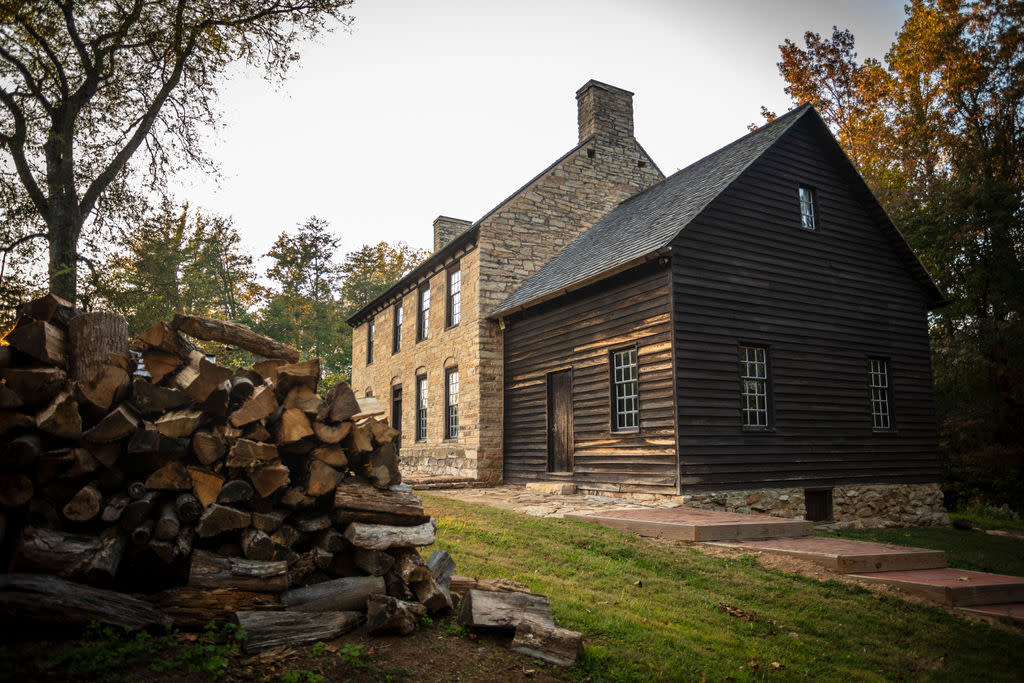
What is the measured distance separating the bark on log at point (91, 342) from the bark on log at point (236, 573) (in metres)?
1.55

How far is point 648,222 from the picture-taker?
14.2 meters

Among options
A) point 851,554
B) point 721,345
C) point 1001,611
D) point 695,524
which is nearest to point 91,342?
point 695,524

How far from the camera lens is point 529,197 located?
1841 centimetres

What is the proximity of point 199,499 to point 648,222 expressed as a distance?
11.9 m

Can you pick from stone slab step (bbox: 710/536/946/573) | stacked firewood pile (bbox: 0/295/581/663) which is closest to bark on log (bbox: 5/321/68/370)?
stacked firewood pile (bbox: 0/295/581/663)

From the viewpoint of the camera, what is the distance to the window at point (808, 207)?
46.2ft

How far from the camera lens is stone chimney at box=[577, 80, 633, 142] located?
19547 millimetres

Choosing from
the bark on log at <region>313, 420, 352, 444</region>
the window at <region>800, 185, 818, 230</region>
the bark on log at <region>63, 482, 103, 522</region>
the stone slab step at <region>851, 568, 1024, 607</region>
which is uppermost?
the window at <region>800, 185, 818, 230</region>

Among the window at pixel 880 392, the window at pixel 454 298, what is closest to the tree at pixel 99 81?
the window at pixel 454 298

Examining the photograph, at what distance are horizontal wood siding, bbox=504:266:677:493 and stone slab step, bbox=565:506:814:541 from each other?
4.87 feet

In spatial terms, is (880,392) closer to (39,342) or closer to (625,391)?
(625,391)

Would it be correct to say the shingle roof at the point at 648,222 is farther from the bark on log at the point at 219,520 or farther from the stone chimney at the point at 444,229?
the bark on log at the point at 219,520

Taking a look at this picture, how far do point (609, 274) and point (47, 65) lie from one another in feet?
43.8

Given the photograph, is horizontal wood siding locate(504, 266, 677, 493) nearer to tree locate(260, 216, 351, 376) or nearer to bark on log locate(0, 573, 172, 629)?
bark on log locate(0, 573, 172, 629)
